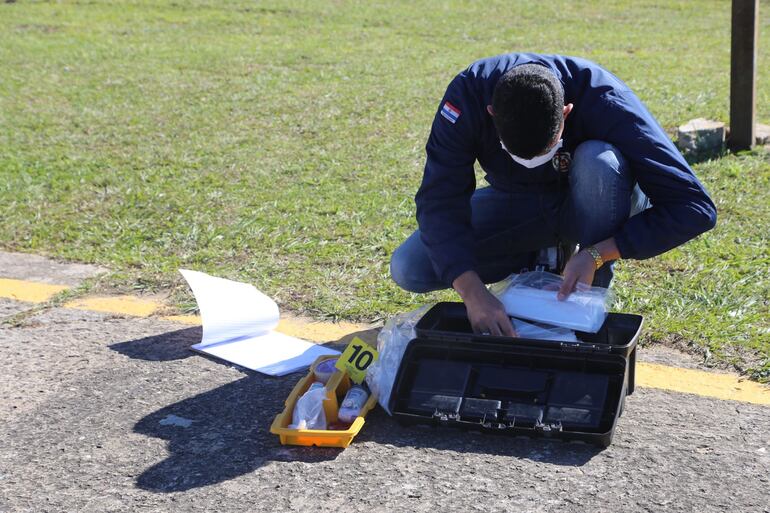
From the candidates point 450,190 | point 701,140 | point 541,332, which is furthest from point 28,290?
point 701,140

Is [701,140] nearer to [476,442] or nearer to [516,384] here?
[516,384]

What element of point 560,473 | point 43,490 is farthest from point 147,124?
point 560,473

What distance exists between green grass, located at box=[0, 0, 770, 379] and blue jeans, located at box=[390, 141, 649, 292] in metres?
0.40

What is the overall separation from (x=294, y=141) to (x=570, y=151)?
3.44 metres

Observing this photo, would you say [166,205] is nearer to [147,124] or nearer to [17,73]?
[147,124]

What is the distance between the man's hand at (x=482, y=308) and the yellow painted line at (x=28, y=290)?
1.93 m

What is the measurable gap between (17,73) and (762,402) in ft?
23.4

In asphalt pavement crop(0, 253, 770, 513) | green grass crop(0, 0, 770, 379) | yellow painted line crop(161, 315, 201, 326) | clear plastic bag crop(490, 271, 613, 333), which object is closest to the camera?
asphalt pavement crop(0, 253, 770, 513)

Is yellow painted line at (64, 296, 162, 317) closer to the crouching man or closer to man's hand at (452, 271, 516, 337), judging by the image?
the crouching man

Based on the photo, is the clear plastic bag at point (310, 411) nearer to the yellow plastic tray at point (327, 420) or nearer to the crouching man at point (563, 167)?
the yellow plastic tray at point (327, 420)

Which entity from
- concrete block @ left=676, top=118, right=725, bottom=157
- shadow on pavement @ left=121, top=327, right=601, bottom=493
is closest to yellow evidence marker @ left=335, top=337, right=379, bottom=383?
shadow on pavement @ left=121, top=327, right=601, bottom=493

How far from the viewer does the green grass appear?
4051 millimetres

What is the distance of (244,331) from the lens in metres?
3.64

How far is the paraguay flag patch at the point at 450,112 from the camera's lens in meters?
3.06
